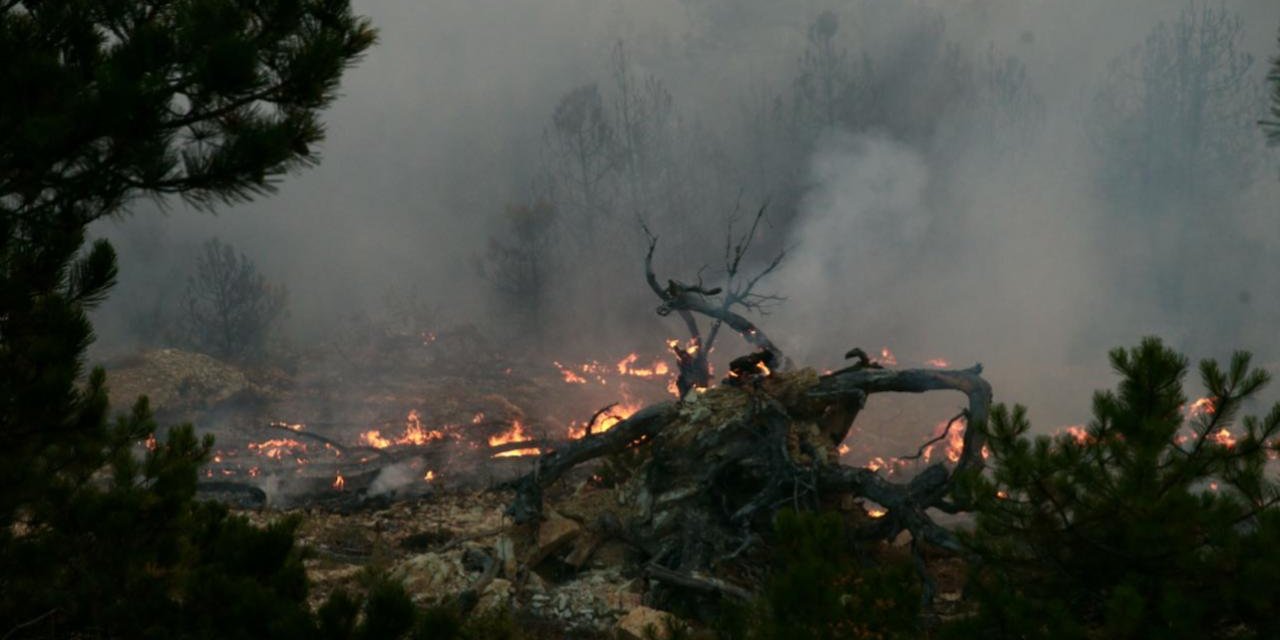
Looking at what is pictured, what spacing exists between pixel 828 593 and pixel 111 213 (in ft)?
13.5

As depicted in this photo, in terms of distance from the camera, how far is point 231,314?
109ft

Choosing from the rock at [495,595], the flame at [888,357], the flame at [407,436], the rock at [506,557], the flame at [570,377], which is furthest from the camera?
the flame at [888,357]

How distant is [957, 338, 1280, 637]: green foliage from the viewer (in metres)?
3.84

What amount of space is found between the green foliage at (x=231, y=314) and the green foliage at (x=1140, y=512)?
30.6m

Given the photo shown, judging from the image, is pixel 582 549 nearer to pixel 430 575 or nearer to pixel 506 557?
pixel 506 557

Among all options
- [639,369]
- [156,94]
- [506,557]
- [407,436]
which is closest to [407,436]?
[407,436]

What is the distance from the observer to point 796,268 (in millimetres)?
36000

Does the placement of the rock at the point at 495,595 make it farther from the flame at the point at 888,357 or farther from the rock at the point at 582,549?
the flame at the point at 888,357

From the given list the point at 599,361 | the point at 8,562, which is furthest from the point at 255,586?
the point at 599,361

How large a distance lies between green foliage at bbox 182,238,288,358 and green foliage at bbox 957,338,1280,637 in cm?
3056

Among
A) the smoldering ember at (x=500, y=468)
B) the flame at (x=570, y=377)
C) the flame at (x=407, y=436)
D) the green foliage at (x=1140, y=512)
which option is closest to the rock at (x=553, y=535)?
the smoldering ember at (x=500, y=468)

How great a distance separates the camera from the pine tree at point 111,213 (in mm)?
4223

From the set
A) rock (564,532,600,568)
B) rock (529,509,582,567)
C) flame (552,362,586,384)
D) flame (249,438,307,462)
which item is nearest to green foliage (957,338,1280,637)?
rock (564,532,600,568)

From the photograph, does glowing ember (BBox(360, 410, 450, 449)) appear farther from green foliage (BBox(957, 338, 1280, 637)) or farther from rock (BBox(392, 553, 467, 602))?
green foliage (BBox(957, 338, 1280, 637))
